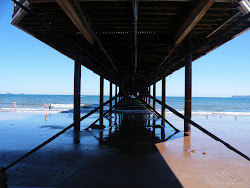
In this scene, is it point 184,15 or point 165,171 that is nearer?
point 165,171

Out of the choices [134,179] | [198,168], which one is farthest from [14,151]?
[198,168]

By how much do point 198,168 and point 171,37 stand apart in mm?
4823

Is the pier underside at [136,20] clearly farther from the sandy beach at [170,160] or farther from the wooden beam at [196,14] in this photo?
the sandy beach at [170,160]

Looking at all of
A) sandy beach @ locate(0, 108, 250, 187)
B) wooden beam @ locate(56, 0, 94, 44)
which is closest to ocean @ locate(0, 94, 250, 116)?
sandy beach @ locate(0, 108, 250, 187)

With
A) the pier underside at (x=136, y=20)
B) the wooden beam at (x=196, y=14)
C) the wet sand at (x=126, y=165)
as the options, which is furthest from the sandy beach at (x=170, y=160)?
the wooden beam at (x=196, y=14)

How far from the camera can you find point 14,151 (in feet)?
17.3

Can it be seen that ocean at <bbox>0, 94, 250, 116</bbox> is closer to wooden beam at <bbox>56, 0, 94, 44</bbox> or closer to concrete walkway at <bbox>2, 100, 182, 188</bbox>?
concrete walkway at <bbox>2, 100, 182, 188</bbox>

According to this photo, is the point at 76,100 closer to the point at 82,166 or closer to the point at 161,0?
the point at 82,166

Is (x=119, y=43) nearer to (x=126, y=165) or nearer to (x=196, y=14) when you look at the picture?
(x=196, y=14)

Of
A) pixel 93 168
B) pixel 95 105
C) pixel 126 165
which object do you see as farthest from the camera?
pixel 95 105

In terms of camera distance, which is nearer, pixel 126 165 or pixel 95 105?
pixel 126 165

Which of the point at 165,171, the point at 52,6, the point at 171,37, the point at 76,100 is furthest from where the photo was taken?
the point at 76,100

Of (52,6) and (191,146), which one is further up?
(52,6)

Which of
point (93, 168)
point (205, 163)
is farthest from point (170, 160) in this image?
point (93, 168)
